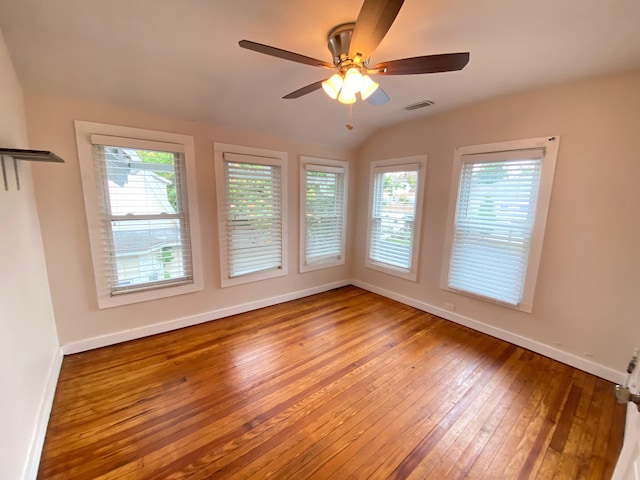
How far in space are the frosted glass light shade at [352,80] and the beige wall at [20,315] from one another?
1.92 m

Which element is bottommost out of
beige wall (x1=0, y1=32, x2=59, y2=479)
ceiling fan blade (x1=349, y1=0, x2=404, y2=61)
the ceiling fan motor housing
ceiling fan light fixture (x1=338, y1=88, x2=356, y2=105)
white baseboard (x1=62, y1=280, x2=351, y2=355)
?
white baseboard (x1=62, y1=280, x2=351, y2=355)

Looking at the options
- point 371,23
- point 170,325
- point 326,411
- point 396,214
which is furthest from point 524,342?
point 170,325

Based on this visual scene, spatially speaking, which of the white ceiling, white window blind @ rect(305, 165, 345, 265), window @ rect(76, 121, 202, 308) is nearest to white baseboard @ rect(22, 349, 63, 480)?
window @ rect(76, 121, 202, 308)

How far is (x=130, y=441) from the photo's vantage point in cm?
158

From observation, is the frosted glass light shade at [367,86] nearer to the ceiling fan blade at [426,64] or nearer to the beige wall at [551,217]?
Answer: the ceiling fan blade at [426,64]

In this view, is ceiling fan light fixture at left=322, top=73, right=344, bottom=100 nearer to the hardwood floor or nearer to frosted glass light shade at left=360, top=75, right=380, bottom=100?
frosted glass light shade at left=360, top=75, right=380, bottom=100

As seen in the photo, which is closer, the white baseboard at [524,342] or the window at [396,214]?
the white baseboard at [524,342]

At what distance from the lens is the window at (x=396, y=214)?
345 centimetres

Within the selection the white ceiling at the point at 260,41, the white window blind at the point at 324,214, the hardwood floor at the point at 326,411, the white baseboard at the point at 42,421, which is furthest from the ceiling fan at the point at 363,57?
the white baseboard at the point at 42,421

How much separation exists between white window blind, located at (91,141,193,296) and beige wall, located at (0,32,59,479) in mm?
460

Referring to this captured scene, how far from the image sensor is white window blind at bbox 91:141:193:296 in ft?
7.87

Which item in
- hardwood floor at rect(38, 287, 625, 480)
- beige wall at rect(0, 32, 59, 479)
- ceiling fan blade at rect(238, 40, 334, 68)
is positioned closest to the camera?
beige wall at rect(0, 32, 59, 479)

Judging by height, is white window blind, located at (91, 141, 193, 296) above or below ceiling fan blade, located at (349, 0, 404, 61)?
below

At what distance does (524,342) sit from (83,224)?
171 inches
